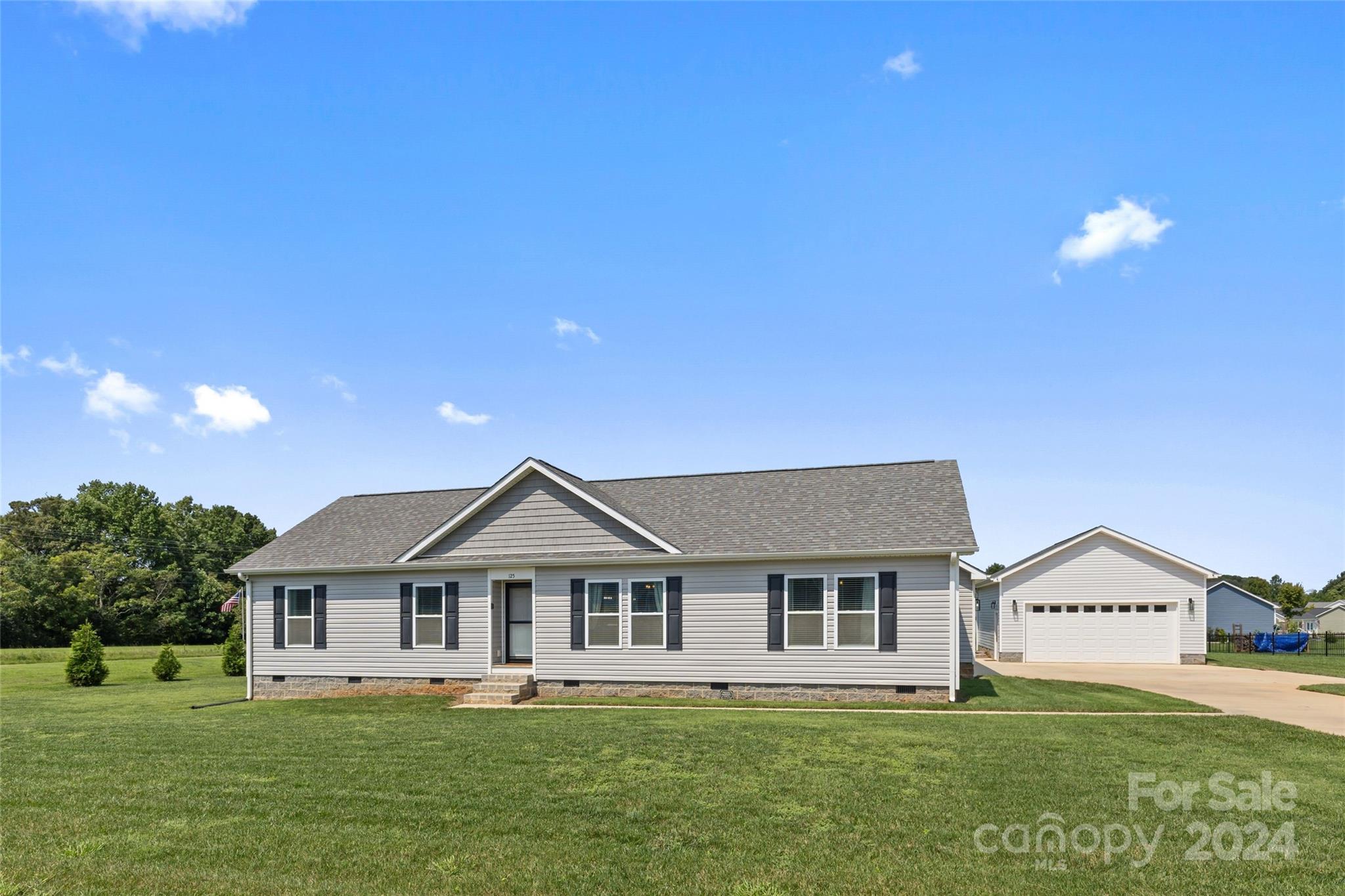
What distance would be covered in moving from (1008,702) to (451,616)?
40.1ft

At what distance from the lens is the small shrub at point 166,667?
26562 millimetres

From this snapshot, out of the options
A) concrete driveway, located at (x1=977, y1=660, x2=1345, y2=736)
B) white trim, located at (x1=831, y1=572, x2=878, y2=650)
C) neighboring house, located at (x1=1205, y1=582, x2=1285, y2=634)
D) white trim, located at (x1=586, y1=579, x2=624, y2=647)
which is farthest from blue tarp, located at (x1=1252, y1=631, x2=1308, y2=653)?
white trim, located at (x1=586, y1=579, x2=624, y2=647)

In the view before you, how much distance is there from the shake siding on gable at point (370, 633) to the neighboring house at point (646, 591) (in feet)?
0.13

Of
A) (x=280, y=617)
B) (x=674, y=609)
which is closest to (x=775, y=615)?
(x=674, y=609)

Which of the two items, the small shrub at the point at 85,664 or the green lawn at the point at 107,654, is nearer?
the small shrub at the point at 85,664

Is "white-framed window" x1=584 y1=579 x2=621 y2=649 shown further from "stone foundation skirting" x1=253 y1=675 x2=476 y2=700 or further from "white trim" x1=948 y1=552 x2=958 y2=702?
"white trim" x1=948 y1=552 x2=958 y2=702

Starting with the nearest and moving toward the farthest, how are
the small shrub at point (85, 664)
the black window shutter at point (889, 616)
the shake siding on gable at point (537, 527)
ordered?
1. the black window shutter at point (889, 616)
2. the shake siding on gable at point (537, 527)
3. the small shrub at point (85, 664)

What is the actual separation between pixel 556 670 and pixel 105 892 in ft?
40.9

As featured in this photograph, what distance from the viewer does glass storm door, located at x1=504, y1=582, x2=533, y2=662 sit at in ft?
64.2

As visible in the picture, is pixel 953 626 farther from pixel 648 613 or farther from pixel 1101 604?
pixel 1101 604

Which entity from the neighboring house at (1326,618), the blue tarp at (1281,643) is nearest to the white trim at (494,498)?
the blue tarp at (1281,643)

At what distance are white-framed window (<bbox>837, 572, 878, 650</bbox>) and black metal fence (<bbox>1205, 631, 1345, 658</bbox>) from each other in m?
26.6

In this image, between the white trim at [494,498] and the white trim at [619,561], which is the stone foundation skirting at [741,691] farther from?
the white trim at [494,498]

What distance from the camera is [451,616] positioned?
18.8 metres
